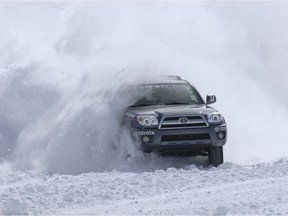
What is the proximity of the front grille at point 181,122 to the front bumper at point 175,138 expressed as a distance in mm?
70

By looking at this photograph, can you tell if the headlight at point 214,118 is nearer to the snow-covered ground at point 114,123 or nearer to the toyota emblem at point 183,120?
the toyota emblem at point 183,120

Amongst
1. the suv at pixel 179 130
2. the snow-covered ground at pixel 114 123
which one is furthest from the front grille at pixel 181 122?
the snow-covered ground at pixel 114 123

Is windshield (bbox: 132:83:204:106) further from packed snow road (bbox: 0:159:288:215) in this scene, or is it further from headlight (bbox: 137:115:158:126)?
packed snow road (bbox: 0:159:288:215)

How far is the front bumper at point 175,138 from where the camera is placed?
10.8m

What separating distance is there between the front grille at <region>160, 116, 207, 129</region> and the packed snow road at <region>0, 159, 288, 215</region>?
0.91m

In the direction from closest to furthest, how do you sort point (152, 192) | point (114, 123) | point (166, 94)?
1. point (152, 192)
2. point (114, 123)
3. point (166, 94)

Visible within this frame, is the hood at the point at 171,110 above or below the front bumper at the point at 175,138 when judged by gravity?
above

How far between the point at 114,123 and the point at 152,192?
3.09 meters

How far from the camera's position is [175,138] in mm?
10867

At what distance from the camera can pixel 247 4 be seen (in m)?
31.0

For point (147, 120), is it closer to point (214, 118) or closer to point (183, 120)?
point (183, 120)

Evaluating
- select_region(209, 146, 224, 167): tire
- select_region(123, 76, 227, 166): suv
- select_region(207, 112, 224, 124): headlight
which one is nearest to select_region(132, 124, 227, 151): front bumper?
select_region(123, 76, 227, 166): suv

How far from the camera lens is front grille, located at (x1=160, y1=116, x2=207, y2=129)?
Result: 35.7 feet

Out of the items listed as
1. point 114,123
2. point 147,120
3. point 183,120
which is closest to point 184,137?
point 183,120
